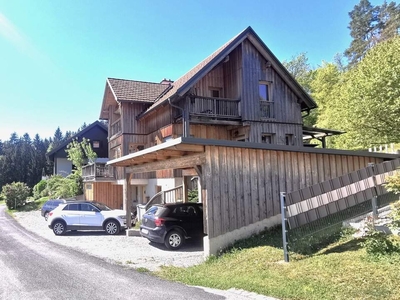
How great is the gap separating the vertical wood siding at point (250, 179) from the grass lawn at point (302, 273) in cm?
110

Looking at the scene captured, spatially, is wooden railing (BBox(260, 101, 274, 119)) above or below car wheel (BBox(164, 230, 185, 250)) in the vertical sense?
above

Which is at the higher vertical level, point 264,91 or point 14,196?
point 264,91

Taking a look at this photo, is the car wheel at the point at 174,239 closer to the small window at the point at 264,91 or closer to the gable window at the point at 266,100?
the gable window at the point at 266,100

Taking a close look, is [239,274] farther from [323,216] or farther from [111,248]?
[111,248]

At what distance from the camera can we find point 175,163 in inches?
435

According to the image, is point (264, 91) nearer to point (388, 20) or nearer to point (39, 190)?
point (388, 20)

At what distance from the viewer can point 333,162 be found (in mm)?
11328

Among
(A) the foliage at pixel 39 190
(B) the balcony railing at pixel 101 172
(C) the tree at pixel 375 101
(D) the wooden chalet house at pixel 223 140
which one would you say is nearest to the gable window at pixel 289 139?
(D) the wooden chalet house at pixel 223 140

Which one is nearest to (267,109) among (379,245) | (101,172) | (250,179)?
(250,179)

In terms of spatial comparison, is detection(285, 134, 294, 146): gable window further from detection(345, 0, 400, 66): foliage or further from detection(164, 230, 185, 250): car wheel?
detection(345, 0, 400, 66): foliage

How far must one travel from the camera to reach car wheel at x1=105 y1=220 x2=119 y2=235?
612 inches

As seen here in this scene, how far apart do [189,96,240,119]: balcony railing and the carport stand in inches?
266

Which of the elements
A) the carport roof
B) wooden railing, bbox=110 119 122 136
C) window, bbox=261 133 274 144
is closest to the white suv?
the carport roof

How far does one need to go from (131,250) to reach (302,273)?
22.2 feet
